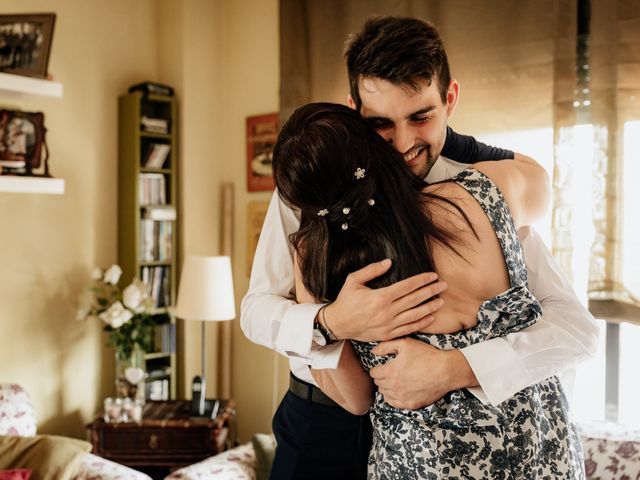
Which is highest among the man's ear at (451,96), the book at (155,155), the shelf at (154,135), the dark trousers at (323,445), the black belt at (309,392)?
the shelf at (154,135)

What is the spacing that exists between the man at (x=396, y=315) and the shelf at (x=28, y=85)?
1.95 m

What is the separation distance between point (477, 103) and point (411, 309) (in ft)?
6.43

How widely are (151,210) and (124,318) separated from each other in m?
0.64

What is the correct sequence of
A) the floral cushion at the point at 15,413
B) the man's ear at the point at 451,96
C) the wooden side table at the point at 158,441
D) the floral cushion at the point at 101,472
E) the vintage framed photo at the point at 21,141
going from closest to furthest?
the man's ear at the point at 451,96 < the floral cushion at the point at 101,472 < the floral cushion at the point at 15,413 < the vintage framed photo at the point at 21,141 < the wooden side table at the point at 158,441

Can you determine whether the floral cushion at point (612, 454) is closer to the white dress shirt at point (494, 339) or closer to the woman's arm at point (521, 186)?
the white dress shirt at point (494, 339)

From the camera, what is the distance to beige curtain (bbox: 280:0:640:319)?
7.96 ft

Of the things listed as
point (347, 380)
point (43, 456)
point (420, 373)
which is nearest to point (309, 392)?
point (347, 380)

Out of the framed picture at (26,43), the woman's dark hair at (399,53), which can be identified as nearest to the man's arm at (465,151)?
the woman's dark hair at (399,53)

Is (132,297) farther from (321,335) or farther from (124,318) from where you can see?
(321,335)

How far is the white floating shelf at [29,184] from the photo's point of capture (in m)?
2.83

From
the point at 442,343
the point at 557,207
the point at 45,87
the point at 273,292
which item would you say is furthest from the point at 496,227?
the point at 45,87

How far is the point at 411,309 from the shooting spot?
1019mm

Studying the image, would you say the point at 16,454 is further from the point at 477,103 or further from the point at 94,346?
the point at 477,103

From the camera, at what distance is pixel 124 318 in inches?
128
